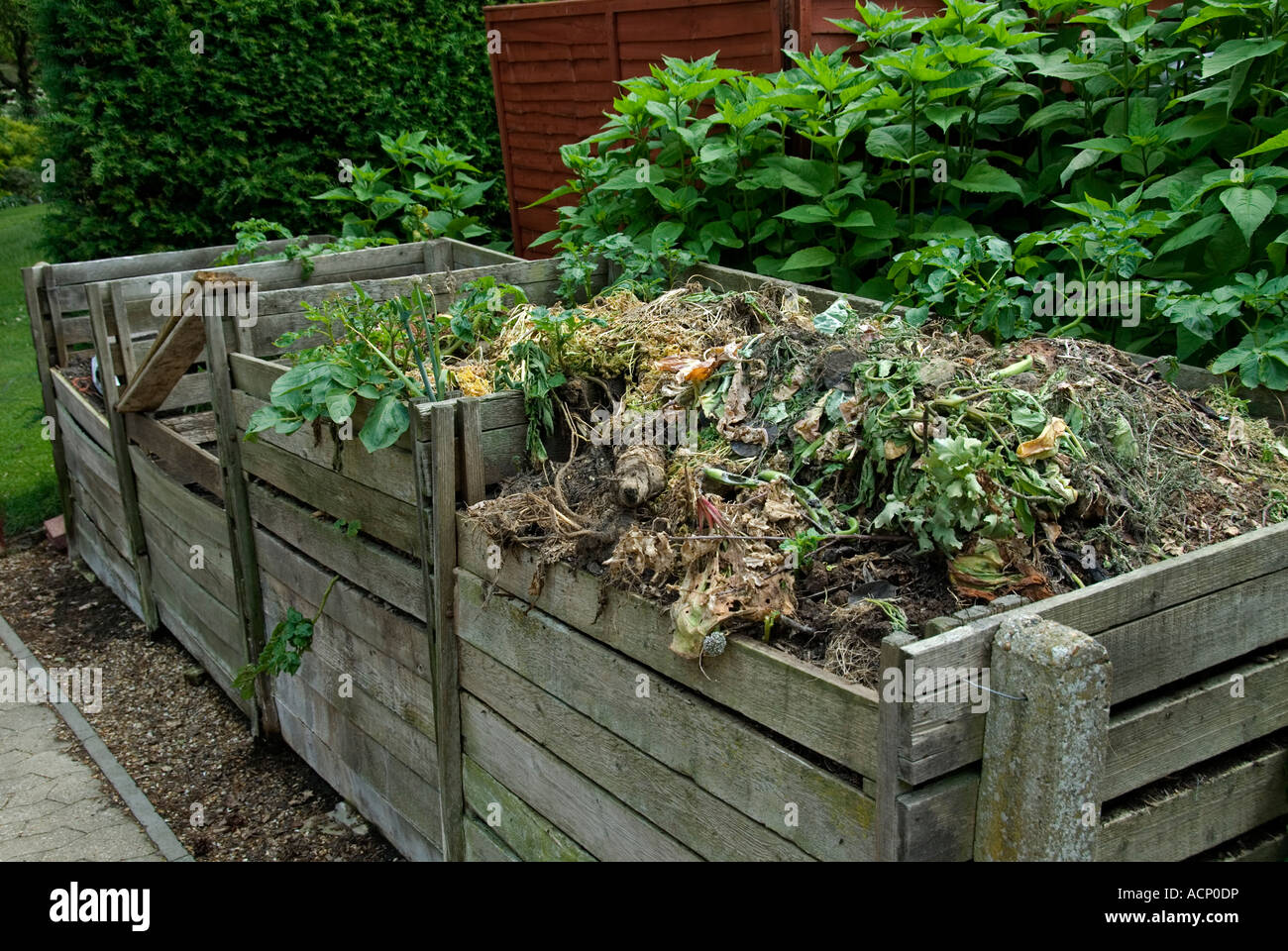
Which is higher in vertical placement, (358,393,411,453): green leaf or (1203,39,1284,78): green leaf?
(1203,39,1284,78): green leaf

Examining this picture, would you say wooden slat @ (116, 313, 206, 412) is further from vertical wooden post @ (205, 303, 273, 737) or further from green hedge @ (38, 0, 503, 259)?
green hedge @ (38, 0, 503, 259)

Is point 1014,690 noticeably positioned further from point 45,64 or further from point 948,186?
point 45,64

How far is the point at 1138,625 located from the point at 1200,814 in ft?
1.70

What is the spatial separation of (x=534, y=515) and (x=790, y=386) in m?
0.83

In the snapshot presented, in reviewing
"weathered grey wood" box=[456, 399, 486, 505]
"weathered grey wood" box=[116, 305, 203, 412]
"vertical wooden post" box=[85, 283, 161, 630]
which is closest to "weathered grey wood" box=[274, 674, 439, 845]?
"weathered grey wood" box=[456, 399, 486, 505]

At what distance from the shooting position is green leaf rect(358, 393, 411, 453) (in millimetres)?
3447

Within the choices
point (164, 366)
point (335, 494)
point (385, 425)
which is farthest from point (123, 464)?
point (385, 425)

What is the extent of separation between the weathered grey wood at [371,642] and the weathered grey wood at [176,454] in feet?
2.46

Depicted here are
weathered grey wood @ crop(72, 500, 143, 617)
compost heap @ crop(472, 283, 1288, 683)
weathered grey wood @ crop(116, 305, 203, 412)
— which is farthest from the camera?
weathered grey wood @ crop(72, 500, 143, 617)

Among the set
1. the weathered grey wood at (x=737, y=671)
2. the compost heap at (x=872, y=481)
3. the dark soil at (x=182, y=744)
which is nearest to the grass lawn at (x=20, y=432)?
the dark soil at (x=182, y=744)

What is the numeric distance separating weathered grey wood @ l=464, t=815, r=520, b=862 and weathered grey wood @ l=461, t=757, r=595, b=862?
1.0 inches

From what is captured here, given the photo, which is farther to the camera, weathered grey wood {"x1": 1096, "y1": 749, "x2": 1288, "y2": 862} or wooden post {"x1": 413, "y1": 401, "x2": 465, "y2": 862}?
wooden post {"x1": 413, "y1": 401, "x2": 465, "y2": 862}

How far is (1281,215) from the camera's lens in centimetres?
349

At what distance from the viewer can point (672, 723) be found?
2.72 metres
